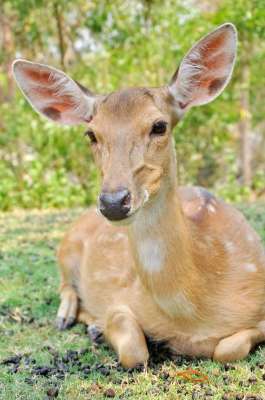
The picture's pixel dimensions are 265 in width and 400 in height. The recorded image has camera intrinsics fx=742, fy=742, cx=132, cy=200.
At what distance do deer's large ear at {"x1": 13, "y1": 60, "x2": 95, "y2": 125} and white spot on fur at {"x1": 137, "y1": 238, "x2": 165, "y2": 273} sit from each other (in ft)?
2.84

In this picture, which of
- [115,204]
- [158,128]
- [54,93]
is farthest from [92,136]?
[115,204]

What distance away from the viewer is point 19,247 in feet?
26.5

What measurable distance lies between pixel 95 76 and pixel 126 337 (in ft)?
32.7

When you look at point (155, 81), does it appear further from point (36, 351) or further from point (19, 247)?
point (36, 351)

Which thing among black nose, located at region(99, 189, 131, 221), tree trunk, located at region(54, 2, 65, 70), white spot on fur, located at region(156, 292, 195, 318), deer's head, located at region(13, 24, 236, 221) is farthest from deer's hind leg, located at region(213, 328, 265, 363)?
tree trunk, located at region(54, 2, 65, 70)

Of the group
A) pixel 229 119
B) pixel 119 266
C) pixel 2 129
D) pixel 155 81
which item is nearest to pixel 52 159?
pixel 2 129

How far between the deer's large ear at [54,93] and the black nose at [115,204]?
1032 mm

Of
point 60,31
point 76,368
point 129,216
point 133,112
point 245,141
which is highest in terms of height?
point 133,112

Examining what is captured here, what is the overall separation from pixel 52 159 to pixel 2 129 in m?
1.38

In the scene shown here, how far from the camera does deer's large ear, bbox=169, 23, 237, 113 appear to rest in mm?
4098

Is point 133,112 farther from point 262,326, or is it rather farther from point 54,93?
point 262,326

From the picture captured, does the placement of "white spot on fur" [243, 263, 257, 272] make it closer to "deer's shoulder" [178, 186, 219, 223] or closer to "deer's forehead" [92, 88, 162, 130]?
"deer's shoulder" [178, 186, 219, 223]

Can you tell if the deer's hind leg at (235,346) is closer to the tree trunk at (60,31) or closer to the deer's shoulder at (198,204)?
the deer's shoulder at (198,204)

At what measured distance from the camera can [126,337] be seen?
13.6 ft
